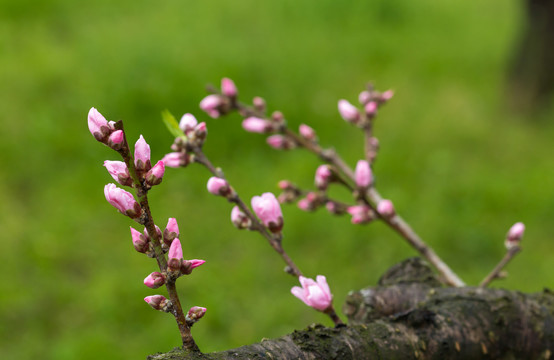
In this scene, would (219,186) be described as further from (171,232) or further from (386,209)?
(386,209)

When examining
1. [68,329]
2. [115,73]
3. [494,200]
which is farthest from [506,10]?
[68,329]

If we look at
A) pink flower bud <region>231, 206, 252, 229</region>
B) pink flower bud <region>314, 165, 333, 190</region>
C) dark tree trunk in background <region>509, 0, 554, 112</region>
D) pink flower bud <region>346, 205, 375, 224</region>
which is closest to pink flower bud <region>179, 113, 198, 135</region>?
pink flower bud <region>231, 206, 252, 229</region>

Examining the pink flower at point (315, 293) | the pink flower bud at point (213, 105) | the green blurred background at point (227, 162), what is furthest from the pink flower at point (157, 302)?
the green blurred background at point (227, 162)

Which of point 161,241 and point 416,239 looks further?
point 416,239

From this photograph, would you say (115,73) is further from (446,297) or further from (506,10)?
(506,10)

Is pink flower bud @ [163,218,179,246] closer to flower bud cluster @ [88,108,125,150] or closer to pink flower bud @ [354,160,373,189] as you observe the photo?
flower bud cluster @ [88,108,125,150]

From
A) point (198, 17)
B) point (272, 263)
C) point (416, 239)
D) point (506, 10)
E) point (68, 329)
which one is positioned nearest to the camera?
point (416, 239)
